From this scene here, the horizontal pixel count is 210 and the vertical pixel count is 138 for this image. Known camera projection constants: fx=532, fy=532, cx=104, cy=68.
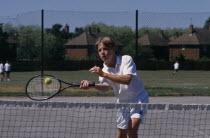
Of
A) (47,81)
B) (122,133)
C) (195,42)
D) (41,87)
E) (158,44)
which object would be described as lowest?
(122,133)

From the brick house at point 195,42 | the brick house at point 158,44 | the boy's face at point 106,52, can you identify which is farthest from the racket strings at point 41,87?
the brick house at point 158,44

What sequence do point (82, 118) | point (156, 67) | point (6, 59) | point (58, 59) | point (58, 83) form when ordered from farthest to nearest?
point (156, 67) < point (58, 59) < point (6, 59) < point (82, 118) < point (58, 83)

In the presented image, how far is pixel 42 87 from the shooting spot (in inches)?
290

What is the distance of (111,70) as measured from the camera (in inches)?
234

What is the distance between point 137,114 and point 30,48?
18573 mm

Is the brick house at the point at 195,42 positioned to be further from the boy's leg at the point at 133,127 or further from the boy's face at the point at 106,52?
the boy's face at the point at 106,52

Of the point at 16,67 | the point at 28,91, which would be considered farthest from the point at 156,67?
the point at 28,91

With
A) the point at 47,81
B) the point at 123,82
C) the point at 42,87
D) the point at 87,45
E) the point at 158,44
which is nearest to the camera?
the point at 123,82

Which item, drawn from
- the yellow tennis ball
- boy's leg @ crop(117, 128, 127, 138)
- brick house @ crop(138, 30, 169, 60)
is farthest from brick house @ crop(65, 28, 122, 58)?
brick house @ crop(138, 30, 169, 60)

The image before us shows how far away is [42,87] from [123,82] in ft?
6.50

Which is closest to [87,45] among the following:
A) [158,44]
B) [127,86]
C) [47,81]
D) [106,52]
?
[47,81]

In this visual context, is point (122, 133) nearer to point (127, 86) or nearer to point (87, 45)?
point (127, 86)

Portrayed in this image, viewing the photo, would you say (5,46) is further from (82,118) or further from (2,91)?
(82,118)

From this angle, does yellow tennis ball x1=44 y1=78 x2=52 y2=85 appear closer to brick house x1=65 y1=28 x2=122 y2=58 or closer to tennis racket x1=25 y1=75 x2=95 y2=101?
tennis racket x1=25 y1=75 x2=95 y2=101
